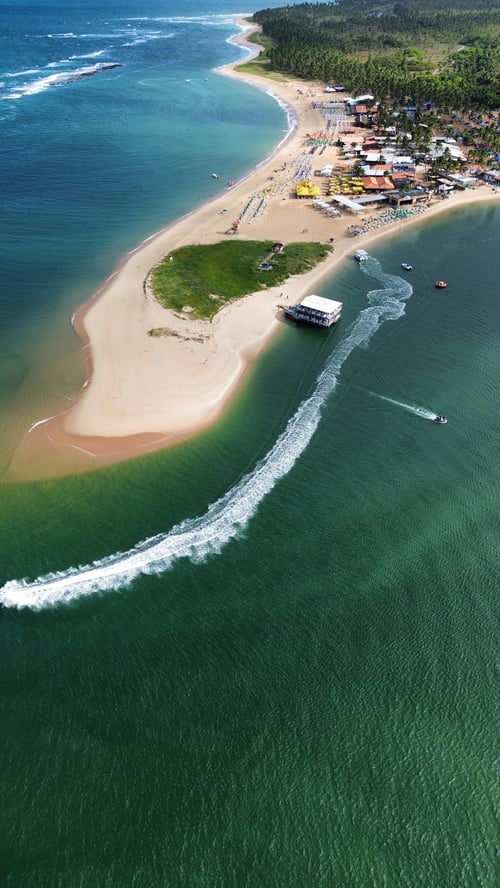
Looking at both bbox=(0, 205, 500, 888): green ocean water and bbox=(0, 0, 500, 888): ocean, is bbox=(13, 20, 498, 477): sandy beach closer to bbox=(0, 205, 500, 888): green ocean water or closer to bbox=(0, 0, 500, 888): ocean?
bbox=(0, 0, 500, 888): ocean

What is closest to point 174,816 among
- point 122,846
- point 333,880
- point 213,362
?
point 122,846

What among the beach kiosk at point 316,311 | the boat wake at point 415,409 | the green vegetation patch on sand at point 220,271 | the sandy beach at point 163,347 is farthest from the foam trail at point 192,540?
the green vegetation patch on sand at point 220,271

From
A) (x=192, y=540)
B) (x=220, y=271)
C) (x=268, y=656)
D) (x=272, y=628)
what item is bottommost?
(x=268, y=656)

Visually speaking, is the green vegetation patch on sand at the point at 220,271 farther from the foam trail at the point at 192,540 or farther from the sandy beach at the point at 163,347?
the foam trail at the point at 192,540

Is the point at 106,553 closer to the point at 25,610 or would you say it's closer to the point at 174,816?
the point at 25,610

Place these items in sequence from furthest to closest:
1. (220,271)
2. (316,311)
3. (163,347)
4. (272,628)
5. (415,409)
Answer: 1. (220,271)
2. (316,311)
3. (163,347)
4. (415,409)
5. (272,628)

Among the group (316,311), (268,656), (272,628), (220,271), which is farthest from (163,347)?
(268,656)

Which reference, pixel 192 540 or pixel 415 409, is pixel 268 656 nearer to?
pixel 192 540
